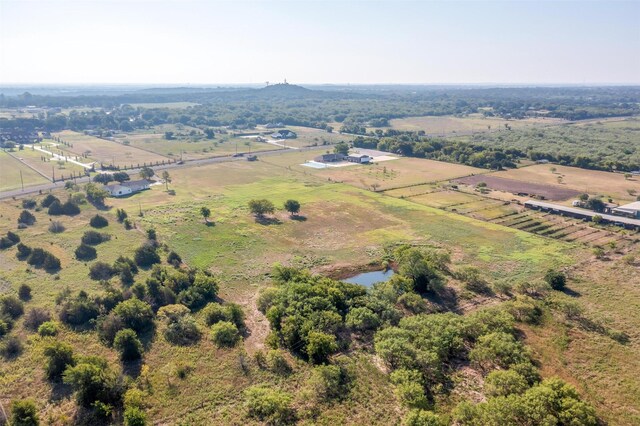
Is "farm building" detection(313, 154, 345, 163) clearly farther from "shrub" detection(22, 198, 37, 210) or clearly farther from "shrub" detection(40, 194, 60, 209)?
"shrub" detection(22, 198, 37, 210)

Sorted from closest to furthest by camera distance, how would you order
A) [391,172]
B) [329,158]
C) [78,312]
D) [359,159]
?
1. [78,312]
2. [391,172]
3. [359,159]
4. [329,158]

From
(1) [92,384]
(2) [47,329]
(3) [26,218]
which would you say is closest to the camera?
(1) [92,384]

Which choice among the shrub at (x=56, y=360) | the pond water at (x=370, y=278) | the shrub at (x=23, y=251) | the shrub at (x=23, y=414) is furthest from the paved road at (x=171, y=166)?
the pond water at (x=370, y=278)

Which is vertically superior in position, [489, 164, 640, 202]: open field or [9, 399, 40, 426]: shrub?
[489, 164, 640, 202]: open field

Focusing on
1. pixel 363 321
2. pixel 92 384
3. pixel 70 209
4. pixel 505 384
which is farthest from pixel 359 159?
pixel 92 384

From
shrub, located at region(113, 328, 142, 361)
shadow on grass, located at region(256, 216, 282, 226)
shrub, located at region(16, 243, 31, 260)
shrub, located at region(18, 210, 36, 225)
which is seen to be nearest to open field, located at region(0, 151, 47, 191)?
shrub, located at region(18, 210, 36, 225)

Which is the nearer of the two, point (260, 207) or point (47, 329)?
point (47, 329)

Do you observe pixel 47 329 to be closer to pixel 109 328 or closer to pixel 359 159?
pixel 109 328
